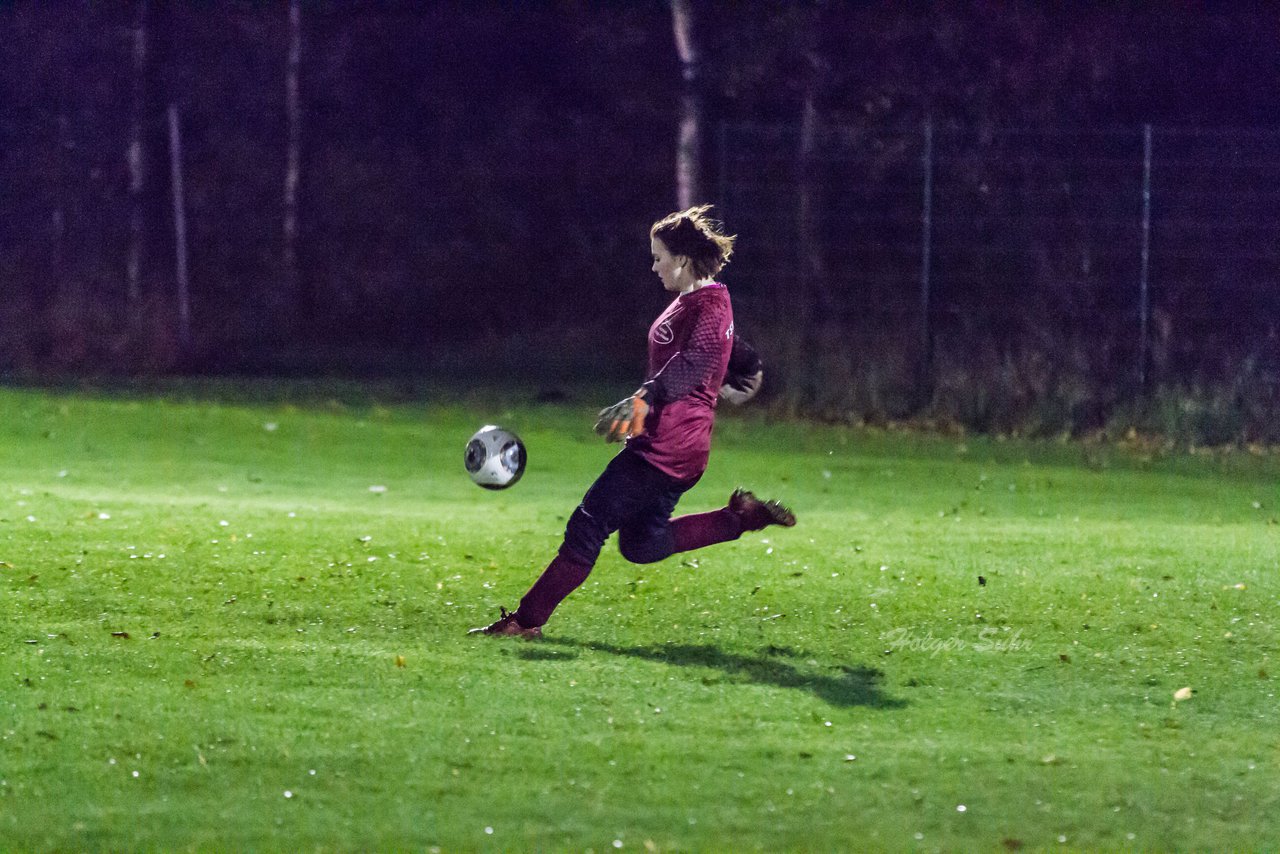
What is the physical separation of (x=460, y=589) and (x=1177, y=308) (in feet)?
61.3

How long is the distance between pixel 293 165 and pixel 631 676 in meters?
26.9

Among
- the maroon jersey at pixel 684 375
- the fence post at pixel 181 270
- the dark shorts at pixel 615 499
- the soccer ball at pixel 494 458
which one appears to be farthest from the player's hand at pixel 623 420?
the fence post at pixel 181 270

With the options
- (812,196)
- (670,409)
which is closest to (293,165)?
(812,196)

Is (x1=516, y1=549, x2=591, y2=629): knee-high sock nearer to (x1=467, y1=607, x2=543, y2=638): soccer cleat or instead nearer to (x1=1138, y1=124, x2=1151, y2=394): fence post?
(x1=467, y1=607, x2=543, y2=638): soccer cleat

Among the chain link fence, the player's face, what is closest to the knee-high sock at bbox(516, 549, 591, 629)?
the player's face

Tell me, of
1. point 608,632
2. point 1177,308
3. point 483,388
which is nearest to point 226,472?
point 608,632

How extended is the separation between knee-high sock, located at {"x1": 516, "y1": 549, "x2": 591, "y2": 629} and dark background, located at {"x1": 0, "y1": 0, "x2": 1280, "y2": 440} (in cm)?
1145

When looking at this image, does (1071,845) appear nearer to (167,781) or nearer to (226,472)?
(167,781)

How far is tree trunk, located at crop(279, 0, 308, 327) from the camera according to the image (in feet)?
106

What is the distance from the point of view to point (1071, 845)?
17.7 feet

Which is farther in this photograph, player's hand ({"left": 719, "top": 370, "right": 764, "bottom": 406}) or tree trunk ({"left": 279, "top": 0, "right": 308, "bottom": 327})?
tree trunk ({"left": 279, "top": 0, "right": 308, "bottom": 327})

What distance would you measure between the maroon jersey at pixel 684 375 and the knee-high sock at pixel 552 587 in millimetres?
533

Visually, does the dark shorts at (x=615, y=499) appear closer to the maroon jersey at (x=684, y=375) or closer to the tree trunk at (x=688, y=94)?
the maroon jersey at (x=684, y=375)

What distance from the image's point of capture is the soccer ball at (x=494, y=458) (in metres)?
8.53
